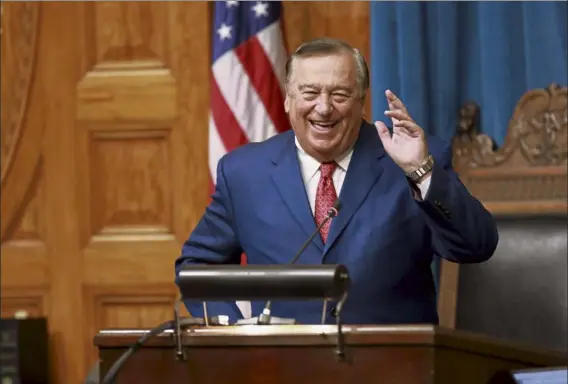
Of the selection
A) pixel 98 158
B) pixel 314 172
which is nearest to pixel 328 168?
pixel 314 172

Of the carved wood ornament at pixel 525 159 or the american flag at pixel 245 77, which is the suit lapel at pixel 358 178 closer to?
the carved wood ornament at pixel 525 159

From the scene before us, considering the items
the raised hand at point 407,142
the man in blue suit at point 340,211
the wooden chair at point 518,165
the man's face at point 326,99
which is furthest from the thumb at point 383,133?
the wooden chair at point 518,165

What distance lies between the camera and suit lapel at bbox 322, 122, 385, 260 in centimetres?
259

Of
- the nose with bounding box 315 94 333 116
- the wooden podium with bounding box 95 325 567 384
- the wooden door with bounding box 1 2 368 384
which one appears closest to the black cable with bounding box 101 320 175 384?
the wooden podium with bounding box 95 325 567 384

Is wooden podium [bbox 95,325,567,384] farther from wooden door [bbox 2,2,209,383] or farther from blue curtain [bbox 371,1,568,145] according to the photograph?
wooden door [bbox 2,2,209,383]

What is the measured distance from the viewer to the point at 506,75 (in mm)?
3502

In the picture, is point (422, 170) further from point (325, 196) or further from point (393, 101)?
point (325, 196)

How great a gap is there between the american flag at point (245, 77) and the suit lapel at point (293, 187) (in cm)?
86

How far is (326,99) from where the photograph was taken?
263cm

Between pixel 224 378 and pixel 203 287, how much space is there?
161mm

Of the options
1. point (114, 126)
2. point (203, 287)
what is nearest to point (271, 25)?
point (114, 126)

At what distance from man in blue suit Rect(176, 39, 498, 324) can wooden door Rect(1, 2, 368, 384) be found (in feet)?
4.10

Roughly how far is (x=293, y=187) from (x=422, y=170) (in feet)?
1.59

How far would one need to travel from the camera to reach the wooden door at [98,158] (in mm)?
4020
